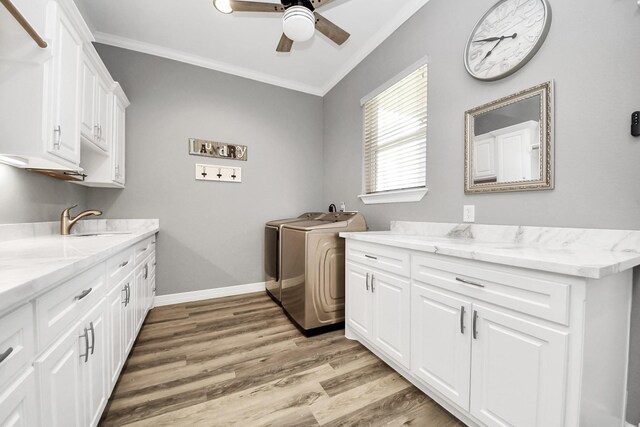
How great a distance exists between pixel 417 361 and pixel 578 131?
1.47 metres

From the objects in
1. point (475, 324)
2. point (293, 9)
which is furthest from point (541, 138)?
point (293, 9)

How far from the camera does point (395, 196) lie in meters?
2.35

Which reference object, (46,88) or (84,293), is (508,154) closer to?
(84,293)

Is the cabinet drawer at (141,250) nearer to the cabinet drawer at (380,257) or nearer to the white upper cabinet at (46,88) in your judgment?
the white upper cabinet at (46,88)

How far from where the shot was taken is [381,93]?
2564 millimetres

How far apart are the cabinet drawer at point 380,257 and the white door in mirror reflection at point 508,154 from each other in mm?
768

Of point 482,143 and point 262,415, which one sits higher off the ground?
point 482,143

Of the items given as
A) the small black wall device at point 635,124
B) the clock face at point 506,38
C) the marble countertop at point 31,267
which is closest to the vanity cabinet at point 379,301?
the small black wall device at point 635,124

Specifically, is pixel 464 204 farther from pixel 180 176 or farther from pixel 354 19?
pixel 180 176

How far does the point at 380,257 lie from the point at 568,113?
127cm

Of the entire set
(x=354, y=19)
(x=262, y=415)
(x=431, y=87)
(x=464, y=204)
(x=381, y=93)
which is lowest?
(x=262, y=415)

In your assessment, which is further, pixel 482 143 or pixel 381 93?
pixel 381 93

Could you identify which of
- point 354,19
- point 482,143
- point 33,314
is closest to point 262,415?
point 33,314

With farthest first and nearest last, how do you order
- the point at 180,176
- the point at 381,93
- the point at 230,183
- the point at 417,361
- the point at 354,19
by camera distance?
the point at 230,183, the point at 180,176, the point at 381,93, the point at 354,19, the point at 417,361
